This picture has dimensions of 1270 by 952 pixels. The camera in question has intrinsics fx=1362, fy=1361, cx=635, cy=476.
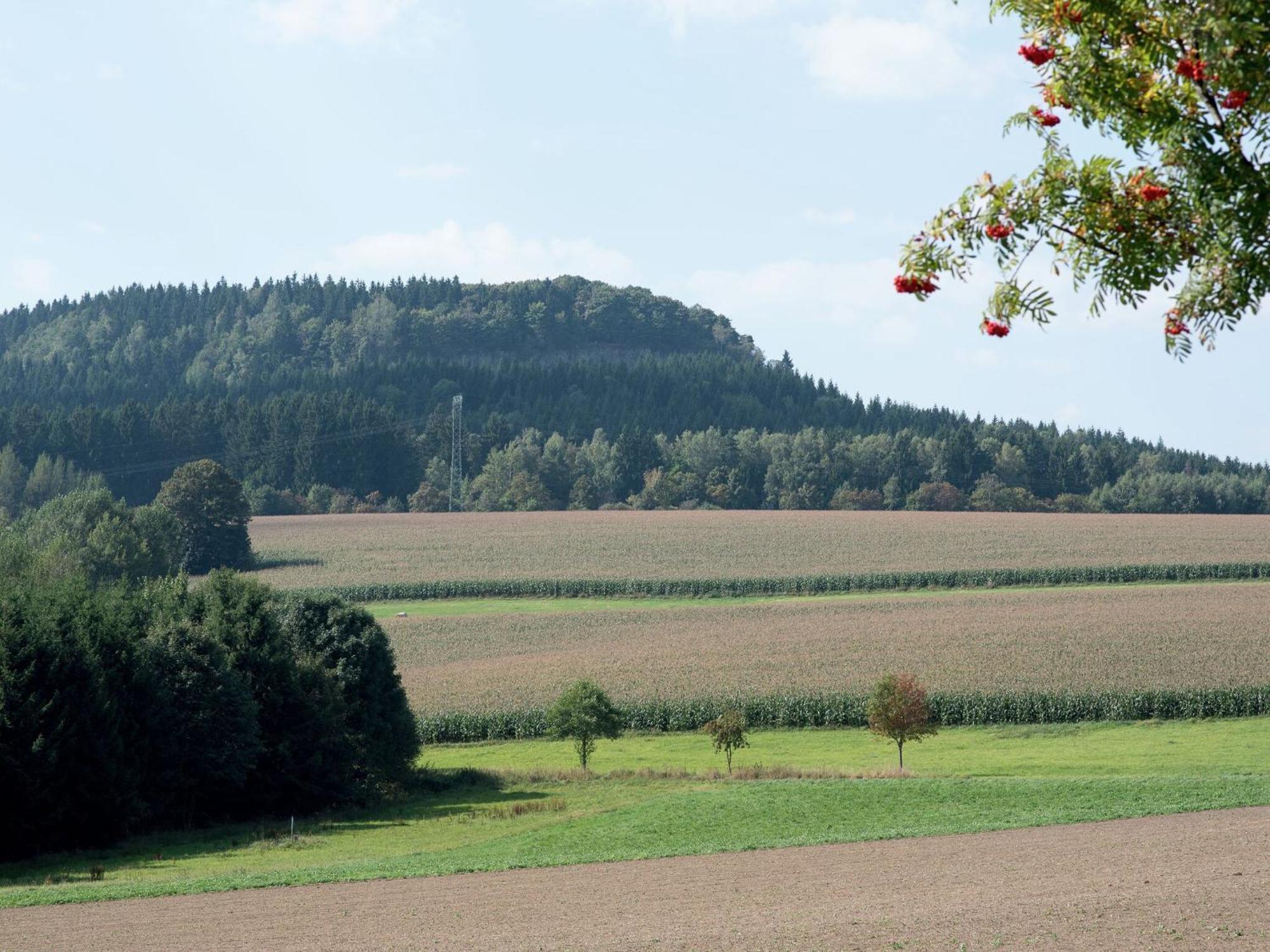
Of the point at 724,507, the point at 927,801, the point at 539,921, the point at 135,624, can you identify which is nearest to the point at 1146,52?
the point at 539,921

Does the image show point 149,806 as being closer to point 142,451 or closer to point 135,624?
point 135,624

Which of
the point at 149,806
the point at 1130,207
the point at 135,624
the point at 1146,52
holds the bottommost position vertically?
the point at 149,806

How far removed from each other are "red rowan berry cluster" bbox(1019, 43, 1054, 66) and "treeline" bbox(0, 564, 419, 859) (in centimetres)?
3374

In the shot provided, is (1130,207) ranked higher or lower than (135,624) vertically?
higher

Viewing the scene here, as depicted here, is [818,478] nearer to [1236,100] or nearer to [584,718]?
[584,718]

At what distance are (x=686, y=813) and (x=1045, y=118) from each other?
90.2 ft

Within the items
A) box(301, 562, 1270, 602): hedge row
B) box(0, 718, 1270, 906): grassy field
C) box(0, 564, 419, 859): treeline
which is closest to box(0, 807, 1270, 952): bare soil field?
box(0, 718, 1270, 906): grassy field

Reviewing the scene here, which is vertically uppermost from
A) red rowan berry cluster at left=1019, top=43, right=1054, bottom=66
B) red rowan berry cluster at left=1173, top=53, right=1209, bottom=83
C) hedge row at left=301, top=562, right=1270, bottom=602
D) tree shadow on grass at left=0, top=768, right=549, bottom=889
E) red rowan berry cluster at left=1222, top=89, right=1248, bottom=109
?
red rowan berry cluster at left=1019, top=43, right=1054, bottom=66

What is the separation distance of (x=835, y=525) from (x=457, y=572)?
34833 millimetres

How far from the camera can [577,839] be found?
3197cm

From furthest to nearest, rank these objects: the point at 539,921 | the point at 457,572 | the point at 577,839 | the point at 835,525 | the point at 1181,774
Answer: the point at 835,525
the point at 457,572
the point at 1181,774
the point at 577,839
the point at 539,921

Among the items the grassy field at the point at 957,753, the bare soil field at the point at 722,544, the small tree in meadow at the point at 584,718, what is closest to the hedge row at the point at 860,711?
the grassy field at the point at 957,753

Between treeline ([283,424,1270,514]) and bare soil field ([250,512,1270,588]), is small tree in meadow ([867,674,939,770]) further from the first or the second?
treeline ([283,424,1270,514])

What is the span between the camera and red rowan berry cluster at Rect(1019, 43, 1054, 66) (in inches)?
354
